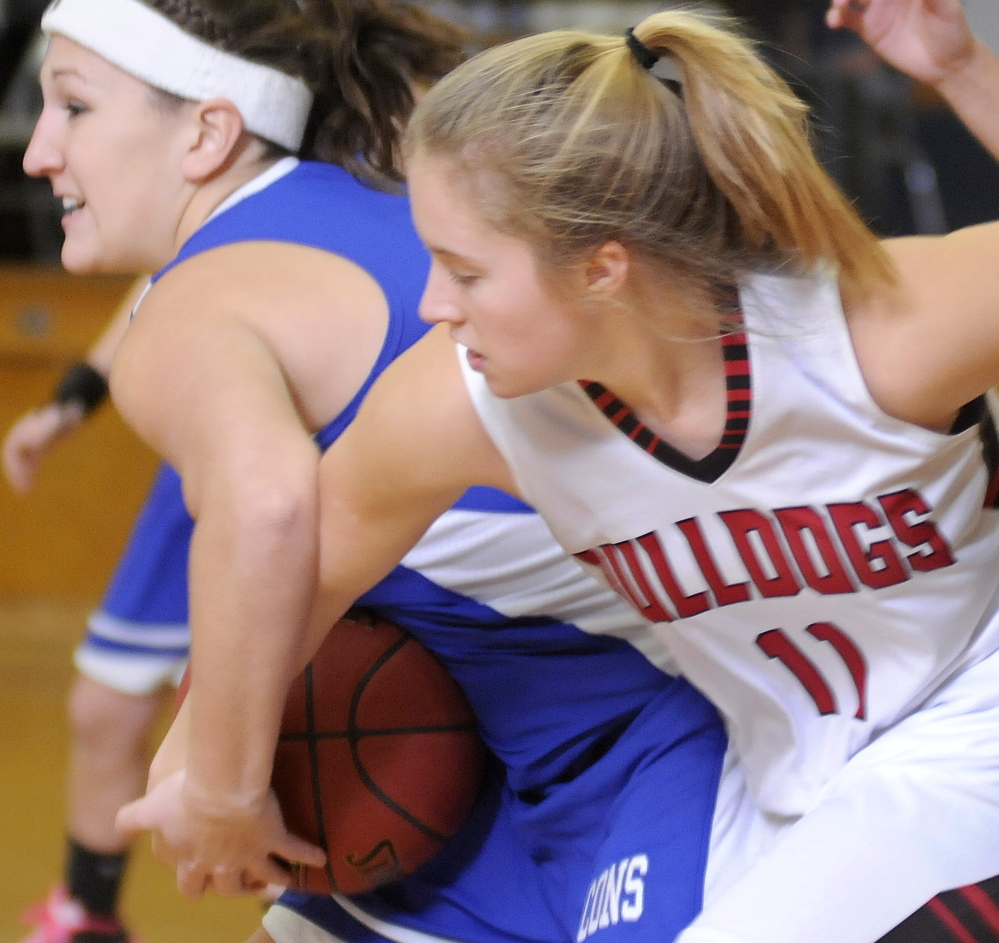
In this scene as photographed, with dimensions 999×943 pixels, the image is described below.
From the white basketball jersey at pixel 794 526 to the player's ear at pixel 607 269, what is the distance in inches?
4.1

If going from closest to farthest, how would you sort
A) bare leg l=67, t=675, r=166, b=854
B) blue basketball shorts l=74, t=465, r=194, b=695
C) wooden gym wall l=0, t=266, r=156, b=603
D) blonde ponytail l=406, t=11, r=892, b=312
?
blonde ponytail l=406, t=11, r=892, b=312 < blue basketball shorts l=74, t=465, r=194, b=695 < bare leg l=67, t=675, r=166, b=854 < wooden gym wall l=0, t=266, r=156, b=603

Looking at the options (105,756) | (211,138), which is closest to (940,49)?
(211,138)

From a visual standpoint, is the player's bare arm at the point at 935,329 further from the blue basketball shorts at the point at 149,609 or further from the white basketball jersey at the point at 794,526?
the blue basketball shorts at the point at 149,609

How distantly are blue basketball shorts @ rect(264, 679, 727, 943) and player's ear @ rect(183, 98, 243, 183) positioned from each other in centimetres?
81

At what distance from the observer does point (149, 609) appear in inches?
72.1

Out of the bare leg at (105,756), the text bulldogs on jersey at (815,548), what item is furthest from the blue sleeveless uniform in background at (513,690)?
the bare leg at (105,756)

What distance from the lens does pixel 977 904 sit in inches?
42.0

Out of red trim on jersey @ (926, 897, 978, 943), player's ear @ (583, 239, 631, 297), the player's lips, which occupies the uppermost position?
player's ear @ (583, 239, 631, 297)

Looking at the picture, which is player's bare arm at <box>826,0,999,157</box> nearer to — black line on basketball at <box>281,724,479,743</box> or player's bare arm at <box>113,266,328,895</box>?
player's bare arm at <box>113,266,328,895</box>

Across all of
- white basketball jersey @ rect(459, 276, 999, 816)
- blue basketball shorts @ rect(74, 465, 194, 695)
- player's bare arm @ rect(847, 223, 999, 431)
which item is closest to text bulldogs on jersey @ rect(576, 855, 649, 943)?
white basketball jersey @ rect(459, 276, 999, 816)

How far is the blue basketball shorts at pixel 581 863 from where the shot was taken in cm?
134

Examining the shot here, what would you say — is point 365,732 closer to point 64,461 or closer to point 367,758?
point 367,758

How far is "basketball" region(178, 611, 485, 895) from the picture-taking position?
1.46 meters

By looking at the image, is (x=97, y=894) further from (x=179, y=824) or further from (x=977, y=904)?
(x=977, y=904)
